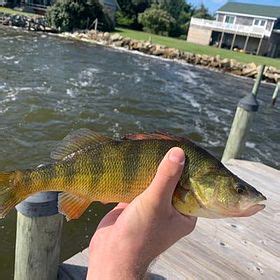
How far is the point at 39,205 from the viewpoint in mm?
3145

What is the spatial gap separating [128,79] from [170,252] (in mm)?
16724

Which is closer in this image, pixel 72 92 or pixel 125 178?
pixel 125 178

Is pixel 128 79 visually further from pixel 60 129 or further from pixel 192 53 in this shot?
pixel 192 53

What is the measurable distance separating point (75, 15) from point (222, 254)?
140 ft

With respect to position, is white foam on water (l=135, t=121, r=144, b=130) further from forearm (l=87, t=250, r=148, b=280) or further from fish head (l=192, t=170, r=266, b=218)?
forearm (l=87, t=250, r=148, b=280)

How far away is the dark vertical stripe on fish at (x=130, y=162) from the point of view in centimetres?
194

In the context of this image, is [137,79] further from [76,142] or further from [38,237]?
[76,142]

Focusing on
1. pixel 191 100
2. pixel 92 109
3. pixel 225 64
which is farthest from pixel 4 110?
pixel 225 64

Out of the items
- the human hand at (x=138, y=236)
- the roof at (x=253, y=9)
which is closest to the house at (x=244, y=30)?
the roof at (x=253, y=9)

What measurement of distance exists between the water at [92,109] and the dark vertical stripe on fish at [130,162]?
13.7 feet

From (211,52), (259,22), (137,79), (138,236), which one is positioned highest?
(138,236)

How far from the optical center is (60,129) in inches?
430

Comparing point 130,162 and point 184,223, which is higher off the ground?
point 130,162

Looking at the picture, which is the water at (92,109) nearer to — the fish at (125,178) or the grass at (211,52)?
the fish at (125,178)
